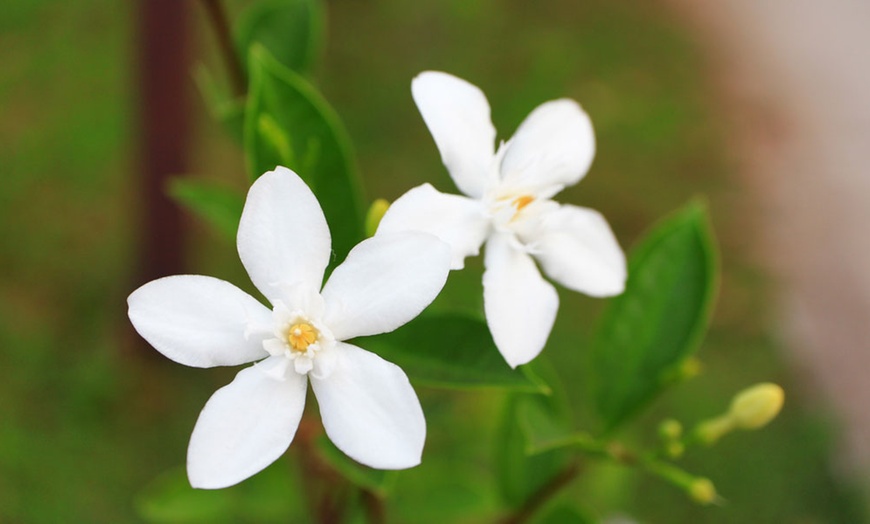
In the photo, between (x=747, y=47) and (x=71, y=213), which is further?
(x=747, y=47)

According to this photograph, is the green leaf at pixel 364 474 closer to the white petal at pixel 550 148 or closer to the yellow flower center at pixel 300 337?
the yellow flower center at pixel 300 337

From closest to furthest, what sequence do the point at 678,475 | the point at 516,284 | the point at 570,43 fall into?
the point at 516,284 → the point at 678,475 → the point at 570,43

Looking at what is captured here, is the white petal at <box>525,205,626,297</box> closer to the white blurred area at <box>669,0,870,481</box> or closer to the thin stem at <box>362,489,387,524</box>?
the thin stem at <box>362,489,387,524</box>

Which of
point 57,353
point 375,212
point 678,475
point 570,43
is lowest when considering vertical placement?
point 57,353

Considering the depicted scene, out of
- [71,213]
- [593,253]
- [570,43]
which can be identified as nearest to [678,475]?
[593,253]

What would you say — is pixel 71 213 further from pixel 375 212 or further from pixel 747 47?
pixel 747 47

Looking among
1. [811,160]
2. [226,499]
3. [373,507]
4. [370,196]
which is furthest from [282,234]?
[811,160]

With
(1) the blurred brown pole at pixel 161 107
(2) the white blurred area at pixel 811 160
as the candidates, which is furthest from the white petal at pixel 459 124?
(2) the white blurred area at pixel 811 160
